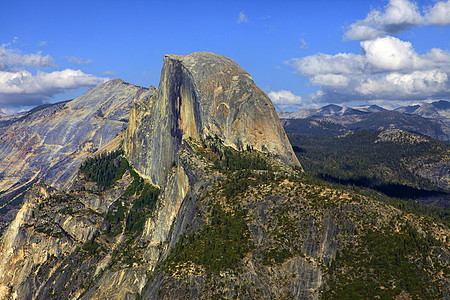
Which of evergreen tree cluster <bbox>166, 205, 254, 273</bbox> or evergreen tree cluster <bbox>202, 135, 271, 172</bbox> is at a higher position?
evergreen tree cluster <bbox>202, 135, 271, 172</bbox>

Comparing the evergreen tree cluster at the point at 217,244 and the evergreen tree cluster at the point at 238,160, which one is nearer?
the evergreen tree cluster at the point at 217,244

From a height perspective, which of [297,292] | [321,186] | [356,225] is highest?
[321,186]

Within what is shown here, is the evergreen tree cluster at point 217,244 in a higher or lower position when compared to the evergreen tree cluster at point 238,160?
lower

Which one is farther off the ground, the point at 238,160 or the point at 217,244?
the point at 238,160

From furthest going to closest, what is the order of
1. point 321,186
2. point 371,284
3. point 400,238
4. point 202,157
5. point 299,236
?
1. point 202,157
2. point 321,186
3. point 299,236
4. point 400,238
5. point 371,284

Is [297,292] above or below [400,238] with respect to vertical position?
below

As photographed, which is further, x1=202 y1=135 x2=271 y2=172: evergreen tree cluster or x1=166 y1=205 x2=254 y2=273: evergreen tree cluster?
x1=202 y1=135 x2=271 y2=172: evergreen tree cluster

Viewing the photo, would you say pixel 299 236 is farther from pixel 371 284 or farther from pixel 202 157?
pixel 202 157

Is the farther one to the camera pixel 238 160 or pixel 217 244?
pixel 238 160

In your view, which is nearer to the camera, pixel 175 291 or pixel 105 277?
pixel 175 291

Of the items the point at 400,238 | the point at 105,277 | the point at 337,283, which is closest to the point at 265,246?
the point at 337,283

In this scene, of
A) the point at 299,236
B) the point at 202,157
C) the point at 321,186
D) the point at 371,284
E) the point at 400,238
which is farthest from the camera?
the point at 202,157
